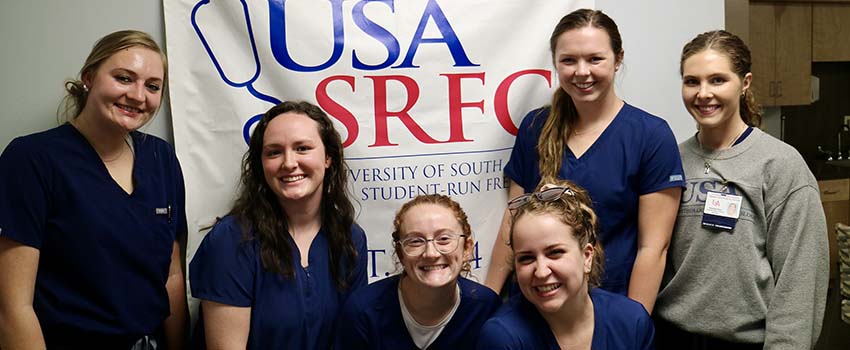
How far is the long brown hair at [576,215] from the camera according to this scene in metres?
1.43

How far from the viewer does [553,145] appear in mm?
1737

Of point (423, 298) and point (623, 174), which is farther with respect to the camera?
point (623, 174)

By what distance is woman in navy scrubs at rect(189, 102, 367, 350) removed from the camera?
5.10 ft

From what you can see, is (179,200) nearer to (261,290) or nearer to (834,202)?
(261,290)

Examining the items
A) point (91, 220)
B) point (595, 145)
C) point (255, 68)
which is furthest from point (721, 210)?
point (91, 220)

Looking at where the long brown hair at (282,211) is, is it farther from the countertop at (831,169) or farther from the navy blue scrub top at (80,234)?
the countertop at (831,169)

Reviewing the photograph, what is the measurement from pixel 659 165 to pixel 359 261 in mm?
724

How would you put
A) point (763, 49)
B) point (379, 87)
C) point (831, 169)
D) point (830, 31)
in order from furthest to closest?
point (831, 169)
point (830, 31)
point (763, 49)
point (379, 87)

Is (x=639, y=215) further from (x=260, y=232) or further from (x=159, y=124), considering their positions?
(x=159, y=124)

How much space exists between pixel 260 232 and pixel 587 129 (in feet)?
2.62

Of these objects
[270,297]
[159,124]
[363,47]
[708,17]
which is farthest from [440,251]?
[708,17]

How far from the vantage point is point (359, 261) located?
1.69 m

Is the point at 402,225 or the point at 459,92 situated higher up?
the point at 459,92

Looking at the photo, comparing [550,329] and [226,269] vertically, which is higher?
[226,269]
